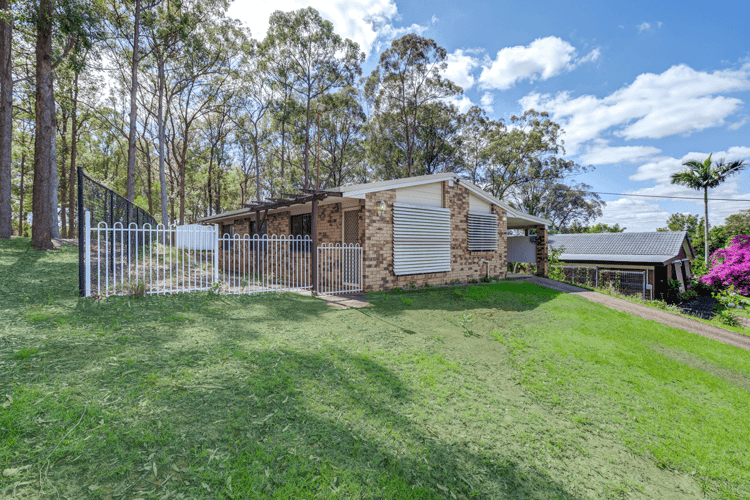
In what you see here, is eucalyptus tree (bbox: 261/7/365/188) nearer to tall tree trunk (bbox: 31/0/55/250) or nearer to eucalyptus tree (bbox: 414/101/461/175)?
eucalyptus tree (bbox: 414/101/461/175)

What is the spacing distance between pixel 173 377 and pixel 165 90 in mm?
27149

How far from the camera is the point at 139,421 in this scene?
7.50 feet

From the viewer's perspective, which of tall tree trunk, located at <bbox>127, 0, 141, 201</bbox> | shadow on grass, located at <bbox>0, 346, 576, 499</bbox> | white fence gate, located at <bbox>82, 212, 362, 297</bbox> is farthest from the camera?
tall tree trunk, located at <bbox>127, 0, 141, 201</bbox>

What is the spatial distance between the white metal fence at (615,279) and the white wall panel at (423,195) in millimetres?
11568

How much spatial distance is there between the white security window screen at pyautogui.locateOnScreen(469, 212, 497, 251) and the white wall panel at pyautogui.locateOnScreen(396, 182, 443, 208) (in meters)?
1.93

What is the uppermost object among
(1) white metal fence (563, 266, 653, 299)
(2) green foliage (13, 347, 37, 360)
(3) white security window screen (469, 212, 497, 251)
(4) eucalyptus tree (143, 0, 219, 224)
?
(4) eucalyptus tree (143, 0, 219, 224)

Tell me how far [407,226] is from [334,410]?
7.48 metres

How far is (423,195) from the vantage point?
10391mm

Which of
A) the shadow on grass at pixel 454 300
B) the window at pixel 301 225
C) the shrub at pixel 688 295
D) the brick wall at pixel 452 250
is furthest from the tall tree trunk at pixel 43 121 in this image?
the shrub at pixel 688 295

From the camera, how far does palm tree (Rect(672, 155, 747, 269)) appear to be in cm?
2378

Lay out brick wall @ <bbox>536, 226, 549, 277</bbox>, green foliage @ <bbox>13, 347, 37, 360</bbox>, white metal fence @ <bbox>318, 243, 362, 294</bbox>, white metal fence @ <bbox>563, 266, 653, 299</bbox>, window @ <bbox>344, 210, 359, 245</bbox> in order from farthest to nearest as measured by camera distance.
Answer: white metal fence @ <bbox>563, 266, 653, 299</bbox>, brick wall @ <bbox>536, 226, 549, 277</bbox>, window @ <bbox>344, 210, 359, 245</bbox>, white metal fence @ <bbox>318, 243, 362, 294</bbox>, green foliage @ <bbox>13, 347, 37, 360</bbox>

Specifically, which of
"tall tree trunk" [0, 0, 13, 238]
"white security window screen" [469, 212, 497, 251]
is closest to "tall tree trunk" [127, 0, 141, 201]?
"tall tree trunk" [0, 0, 13, 238]

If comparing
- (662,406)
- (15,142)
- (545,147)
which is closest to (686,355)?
(662,406)

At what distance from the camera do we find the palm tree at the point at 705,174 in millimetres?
23781
